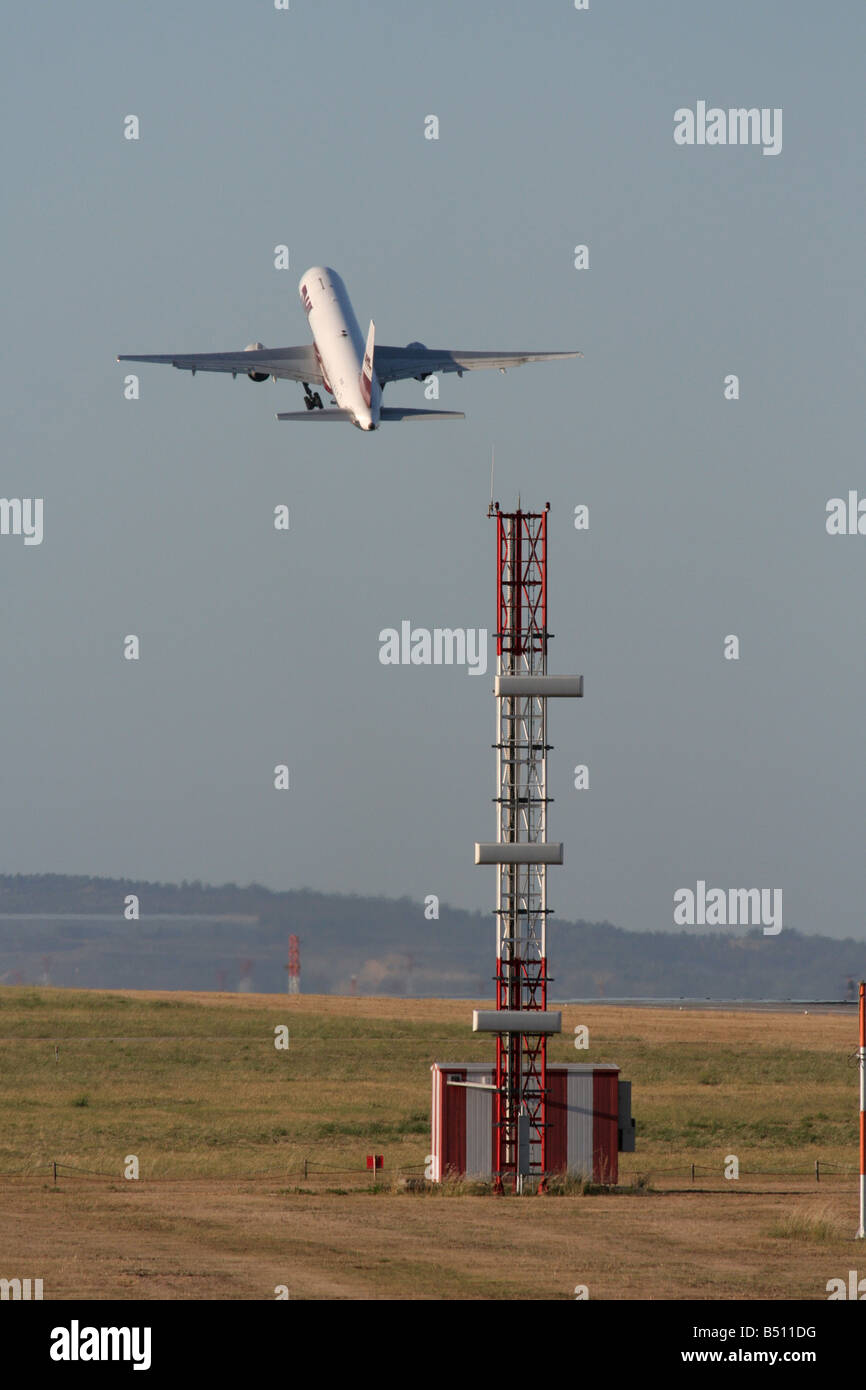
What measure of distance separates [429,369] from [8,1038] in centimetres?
4331

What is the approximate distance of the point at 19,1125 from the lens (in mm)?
74500

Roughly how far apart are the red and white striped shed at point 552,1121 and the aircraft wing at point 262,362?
41618 millimetres

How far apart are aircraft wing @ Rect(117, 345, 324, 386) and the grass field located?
99.0 feet

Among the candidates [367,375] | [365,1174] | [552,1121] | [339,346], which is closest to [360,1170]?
[365,1174]

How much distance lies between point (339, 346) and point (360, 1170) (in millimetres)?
38121

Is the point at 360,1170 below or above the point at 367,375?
below

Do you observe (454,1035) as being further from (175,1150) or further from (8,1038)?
(175,1150)

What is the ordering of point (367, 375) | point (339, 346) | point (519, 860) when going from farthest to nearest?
point (339, 346), point (367, 375), point (519, 860)

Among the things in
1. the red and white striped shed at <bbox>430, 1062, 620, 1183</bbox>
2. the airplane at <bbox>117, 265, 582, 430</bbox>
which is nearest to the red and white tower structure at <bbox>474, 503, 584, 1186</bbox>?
the red and white striped shed at <bbox>430, 1062, 620, 1183</bbox>

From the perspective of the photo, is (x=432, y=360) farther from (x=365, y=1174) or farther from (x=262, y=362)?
(x=365, y=1174)

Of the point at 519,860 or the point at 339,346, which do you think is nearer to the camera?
the point at 519,860

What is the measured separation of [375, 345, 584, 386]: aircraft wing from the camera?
8852 cm

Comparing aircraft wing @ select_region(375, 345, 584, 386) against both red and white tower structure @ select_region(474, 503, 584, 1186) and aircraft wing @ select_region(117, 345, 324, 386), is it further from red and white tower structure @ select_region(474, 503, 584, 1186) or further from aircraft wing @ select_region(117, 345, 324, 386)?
red and white tower structure @ select_region(474, 503, 584, 1186)

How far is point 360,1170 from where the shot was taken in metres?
62.2
